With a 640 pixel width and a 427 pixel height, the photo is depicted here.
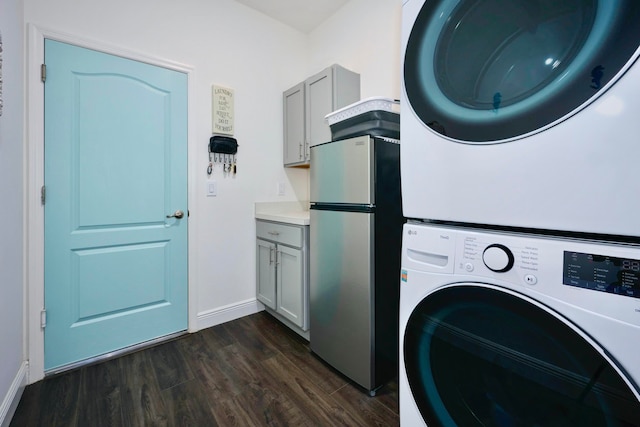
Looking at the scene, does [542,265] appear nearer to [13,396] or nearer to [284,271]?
[284,271]

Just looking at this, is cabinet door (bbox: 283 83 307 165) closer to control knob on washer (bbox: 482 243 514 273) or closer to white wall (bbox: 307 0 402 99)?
white wall (bbox: 307 0 402 99)

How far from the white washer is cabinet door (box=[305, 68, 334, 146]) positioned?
153 centimetres

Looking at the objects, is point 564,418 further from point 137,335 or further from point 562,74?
point 137,335

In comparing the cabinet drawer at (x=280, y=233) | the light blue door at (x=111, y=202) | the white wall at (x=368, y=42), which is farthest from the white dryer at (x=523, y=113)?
the light blue door at (x=111, y=202)

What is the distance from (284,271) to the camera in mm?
2043

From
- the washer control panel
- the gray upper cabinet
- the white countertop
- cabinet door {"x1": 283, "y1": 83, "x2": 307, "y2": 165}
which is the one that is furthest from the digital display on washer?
cabinet door {"x1": 283, "y1": 83, "x2": 307, "y2": 165}

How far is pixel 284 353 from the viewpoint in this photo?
6.00 feet

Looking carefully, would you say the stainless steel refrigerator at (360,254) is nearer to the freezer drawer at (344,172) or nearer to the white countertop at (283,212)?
the freezer drawer at (344,172)

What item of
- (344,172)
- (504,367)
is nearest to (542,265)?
(504,367)

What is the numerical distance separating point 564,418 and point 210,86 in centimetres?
257

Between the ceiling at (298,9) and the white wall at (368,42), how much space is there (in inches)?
2.7

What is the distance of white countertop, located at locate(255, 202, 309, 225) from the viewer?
191 cm

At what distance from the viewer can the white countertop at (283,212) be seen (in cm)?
191

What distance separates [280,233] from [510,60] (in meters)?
1.69
